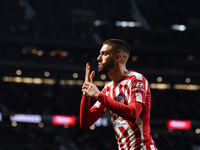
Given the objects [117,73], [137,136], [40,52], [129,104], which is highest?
[40,52]

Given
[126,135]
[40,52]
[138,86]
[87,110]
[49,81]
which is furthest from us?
[49,81]

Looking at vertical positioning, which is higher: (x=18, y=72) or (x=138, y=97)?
(x=18, y=72)

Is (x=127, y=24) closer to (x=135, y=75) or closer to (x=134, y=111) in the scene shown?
(x=135, y=75)

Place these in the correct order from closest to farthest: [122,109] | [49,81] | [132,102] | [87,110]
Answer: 1. [122,109]
2. [132,102]
3. [87,110]
4. [49,81]

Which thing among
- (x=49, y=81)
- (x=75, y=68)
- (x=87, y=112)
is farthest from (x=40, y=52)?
(x=87, y=112)

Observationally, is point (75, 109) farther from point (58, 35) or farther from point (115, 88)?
point (115, 88)

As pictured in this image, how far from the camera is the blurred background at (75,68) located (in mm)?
21734

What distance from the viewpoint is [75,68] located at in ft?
78.6

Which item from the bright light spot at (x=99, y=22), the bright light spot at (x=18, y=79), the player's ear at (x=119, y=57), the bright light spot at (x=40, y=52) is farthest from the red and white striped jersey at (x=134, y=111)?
the bright light spot at (x=99, y=22)

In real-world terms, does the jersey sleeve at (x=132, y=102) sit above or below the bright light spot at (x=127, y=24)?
below

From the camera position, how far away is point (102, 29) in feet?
86.3

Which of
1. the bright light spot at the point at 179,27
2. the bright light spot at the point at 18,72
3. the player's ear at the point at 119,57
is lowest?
the player's ear at the point at 119,57

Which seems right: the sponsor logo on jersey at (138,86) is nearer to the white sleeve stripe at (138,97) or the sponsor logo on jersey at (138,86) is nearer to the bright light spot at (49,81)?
the white sleeve stripe at (138,97)

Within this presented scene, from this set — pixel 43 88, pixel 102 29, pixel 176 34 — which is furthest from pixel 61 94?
pixel 176 34
